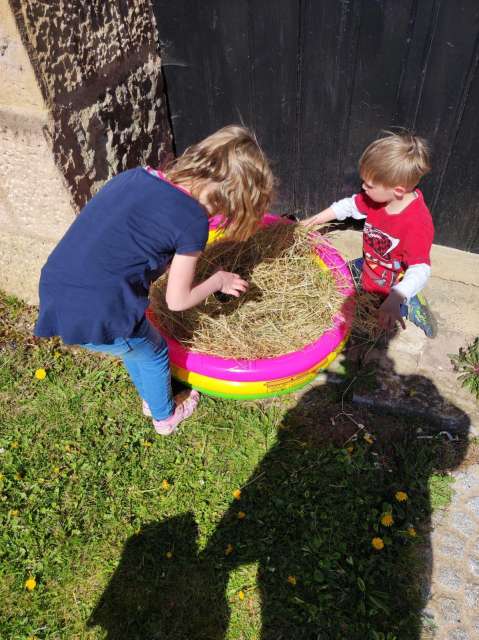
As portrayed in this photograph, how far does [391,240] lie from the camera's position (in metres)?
2.61

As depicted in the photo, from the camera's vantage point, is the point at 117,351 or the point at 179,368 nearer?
the point at 117,351

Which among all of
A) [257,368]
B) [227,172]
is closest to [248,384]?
[257,368]

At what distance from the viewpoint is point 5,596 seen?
6.99ft

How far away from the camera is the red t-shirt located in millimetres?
2398

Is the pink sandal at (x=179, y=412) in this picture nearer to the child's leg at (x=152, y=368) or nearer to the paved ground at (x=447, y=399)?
the child's leg at (x=152, y=368)

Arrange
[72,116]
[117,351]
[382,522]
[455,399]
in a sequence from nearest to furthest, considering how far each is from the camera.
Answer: [117,351]
[382,522]
[72,116]
[455,399]

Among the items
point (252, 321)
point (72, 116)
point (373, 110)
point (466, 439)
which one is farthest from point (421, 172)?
point (72, 116)

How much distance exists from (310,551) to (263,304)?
4.13 feet

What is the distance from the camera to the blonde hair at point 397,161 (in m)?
2.27

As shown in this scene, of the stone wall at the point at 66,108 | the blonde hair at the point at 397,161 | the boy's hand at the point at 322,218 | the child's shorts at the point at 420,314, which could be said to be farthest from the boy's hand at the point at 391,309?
the stone wall at the point at 66,108

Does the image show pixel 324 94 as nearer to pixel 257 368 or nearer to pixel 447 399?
pixel 257 368

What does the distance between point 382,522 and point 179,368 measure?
1.14 meters

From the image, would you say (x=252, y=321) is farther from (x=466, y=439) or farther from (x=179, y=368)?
(x=466, y=439)

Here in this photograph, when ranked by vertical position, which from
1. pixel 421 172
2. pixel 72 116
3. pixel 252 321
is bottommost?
pixel 252 321
